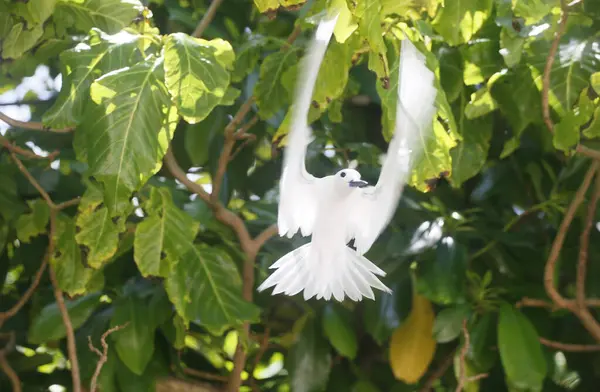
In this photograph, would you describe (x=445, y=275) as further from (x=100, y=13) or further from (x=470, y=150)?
(x=100, y=13)

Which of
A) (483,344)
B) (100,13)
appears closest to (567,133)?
(483,344)

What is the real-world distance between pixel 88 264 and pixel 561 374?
85cm

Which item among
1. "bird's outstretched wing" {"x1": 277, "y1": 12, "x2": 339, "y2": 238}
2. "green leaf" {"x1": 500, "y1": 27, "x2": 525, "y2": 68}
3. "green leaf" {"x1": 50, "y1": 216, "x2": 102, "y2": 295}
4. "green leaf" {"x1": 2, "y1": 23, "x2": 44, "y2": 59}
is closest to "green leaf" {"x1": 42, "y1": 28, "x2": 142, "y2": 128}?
"green leaf" {"x1": 2, "y1": 23, "x2": 44, "y2": 59}

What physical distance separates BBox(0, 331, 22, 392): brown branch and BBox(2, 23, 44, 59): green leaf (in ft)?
1.65

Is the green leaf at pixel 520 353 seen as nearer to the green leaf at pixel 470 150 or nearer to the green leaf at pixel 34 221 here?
the green leaf at pixel 470 150

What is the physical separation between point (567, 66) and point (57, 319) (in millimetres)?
800

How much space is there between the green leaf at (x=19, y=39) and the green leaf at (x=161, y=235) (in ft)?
0.79

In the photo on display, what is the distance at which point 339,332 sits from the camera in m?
1.12

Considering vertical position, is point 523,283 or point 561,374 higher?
point 523,283

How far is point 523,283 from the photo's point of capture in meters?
1.18

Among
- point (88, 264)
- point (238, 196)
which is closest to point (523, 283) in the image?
point (238, 196)

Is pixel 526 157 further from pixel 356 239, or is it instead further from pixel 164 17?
pixel 356 239

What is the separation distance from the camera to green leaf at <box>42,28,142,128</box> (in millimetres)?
776

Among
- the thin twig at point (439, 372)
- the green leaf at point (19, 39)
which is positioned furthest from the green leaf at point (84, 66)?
the thin twig at point (439, 372)
